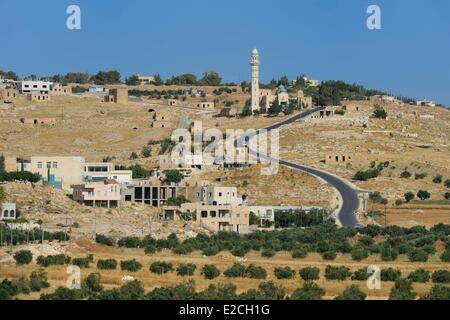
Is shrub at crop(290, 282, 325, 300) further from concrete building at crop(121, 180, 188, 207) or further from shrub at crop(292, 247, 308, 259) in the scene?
concrete building at crop(121, 180, 188, 207)

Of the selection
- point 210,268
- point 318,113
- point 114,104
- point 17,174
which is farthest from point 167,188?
point 114,104

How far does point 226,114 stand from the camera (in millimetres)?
113125

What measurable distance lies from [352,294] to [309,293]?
1260mm

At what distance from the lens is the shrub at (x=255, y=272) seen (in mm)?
46594

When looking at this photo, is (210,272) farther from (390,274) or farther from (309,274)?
(390,274)

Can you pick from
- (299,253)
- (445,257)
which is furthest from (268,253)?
(445,257)

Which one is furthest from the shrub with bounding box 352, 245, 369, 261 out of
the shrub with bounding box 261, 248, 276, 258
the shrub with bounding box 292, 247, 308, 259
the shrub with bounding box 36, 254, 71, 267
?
the shrub with bounding box 36, 254, 71, 267

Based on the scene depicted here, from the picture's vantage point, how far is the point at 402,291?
4266 centimetres

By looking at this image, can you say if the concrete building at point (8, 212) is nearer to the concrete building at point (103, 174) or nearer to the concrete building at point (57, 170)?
the concrete building at point (57, 170)

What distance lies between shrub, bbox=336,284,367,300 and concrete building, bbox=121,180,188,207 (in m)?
28.4

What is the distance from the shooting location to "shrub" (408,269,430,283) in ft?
152

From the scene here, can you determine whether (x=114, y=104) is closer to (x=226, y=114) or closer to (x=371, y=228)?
(x=226, y=114)

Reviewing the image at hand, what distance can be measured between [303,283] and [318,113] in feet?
207

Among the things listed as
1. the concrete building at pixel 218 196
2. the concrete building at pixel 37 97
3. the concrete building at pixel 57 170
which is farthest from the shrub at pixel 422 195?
the concrete building at pixel 37 97
